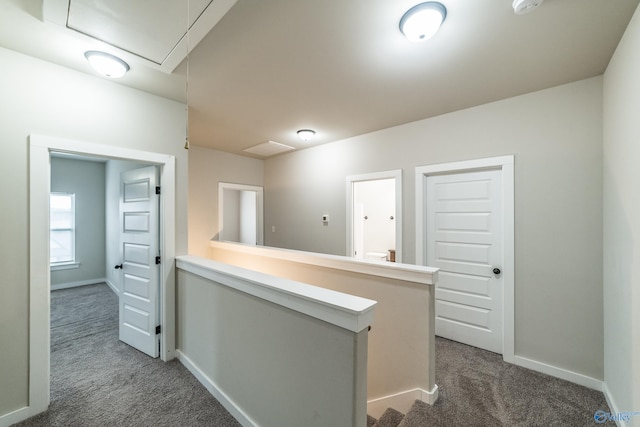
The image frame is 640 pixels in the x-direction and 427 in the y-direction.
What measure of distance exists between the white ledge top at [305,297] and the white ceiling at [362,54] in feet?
5.26

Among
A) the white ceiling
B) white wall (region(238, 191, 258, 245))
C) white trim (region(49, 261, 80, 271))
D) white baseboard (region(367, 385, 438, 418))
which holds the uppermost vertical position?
the white ceiling

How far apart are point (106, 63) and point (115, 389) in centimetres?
262

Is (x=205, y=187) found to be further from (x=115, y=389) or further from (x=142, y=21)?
(x=142, y=21)

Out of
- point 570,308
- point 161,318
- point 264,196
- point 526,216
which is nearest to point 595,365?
point 570,308

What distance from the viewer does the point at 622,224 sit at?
5.51 ft

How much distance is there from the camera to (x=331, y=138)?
3826 millimetres

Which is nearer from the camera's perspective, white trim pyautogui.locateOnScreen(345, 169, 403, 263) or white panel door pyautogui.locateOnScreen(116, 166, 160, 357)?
white panel door pyautogui.locateOnScreen(116, 166, 160, 357)

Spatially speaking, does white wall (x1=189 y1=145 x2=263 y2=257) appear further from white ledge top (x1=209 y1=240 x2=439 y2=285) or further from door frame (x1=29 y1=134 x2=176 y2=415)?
door frame (x1=29 y1=134 x2=176 y2=415)

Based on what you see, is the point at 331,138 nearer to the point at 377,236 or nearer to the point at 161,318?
the point at 377,236

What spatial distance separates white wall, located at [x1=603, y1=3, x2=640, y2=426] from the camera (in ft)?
4.82

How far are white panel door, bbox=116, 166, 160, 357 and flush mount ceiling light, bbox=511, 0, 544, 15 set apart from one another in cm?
310

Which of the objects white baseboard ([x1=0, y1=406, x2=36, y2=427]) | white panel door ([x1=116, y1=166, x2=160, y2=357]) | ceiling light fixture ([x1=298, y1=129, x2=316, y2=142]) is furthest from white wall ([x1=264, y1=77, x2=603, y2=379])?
white baseboard ([x1=0, y1=406, x2=36, y2=427])

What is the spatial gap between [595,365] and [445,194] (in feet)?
6.34

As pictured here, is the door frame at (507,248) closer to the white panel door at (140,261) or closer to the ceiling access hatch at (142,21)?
the ceiling access hatch at (142,21)
